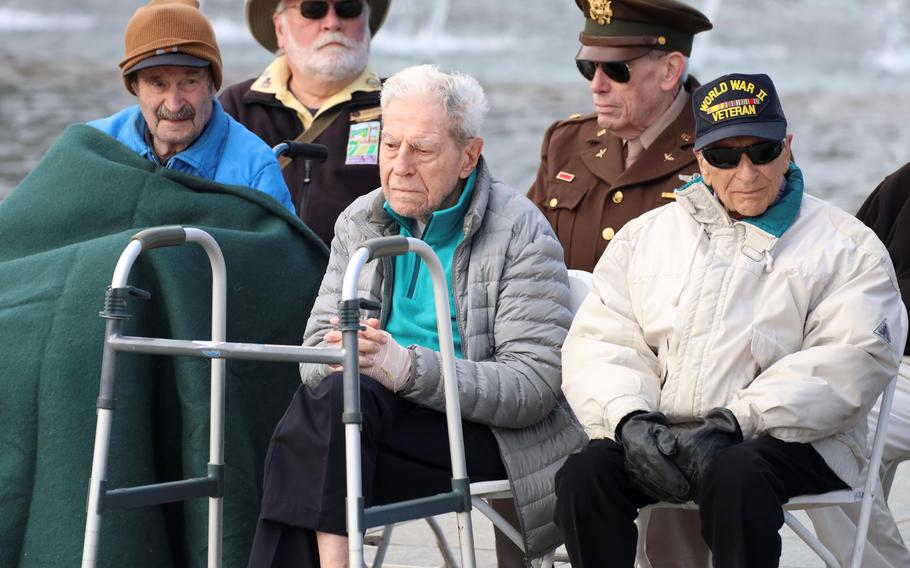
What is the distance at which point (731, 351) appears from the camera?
3273 mm

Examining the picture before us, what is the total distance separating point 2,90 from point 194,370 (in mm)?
9991

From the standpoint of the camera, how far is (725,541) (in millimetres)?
3033

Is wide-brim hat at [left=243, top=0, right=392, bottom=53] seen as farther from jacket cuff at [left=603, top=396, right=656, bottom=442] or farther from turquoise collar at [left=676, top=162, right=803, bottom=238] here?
jacket cuff at [left=603, top=396, right=656, bottom=442]

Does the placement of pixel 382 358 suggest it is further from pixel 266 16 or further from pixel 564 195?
pixel 266 16

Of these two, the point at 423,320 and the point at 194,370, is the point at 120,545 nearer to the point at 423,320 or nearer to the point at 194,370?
the point at 194,370

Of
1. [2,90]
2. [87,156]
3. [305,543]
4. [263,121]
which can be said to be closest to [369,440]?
[305,543]

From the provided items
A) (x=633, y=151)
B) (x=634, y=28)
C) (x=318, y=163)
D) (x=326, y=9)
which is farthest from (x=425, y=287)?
(x=326, y=9)

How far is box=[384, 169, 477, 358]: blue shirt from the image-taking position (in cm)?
358

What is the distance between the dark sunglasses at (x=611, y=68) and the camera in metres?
4.56

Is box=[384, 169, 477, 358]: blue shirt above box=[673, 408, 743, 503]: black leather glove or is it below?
above

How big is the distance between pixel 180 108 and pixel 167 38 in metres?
0.21

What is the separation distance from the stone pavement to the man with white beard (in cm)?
120

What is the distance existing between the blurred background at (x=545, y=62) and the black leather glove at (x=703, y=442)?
8259mm

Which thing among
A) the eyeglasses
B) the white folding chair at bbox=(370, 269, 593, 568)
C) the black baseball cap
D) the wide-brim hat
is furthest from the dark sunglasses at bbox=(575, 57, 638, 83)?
the wide-brim hat
